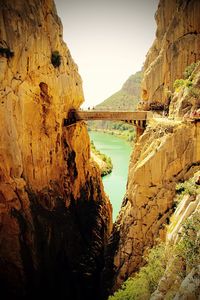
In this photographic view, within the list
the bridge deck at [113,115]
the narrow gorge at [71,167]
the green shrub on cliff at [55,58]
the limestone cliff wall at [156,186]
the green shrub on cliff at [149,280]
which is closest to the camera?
the green shrub on cliff at [149,280]

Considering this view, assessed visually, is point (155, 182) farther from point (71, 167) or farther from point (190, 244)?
point (71, 167)

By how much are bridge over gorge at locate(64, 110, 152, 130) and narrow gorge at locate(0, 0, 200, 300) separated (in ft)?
2.58

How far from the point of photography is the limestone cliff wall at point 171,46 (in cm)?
2641

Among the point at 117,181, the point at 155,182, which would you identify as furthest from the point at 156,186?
the point at 117,181

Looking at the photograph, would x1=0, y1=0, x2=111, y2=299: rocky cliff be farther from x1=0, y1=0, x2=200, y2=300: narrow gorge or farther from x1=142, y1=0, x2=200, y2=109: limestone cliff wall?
x1=142, y1=0, x2=200, y2=109: limestone cliff wall

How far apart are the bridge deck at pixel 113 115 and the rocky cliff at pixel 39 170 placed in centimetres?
146

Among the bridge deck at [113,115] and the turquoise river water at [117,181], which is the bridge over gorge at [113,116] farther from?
the turquoise river water at [117,181]

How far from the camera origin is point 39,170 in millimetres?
23125

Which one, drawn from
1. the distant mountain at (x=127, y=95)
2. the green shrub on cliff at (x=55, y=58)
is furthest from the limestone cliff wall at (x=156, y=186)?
the distant mountain at (x=127, y=95)

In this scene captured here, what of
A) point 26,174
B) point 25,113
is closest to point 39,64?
point 25,113

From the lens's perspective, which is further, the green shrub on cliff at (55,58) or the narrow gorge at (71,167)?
the green shrub on cliff at (55,58)

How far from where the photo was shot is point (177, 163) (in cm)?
1552

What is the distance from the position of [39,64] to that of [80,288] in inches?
691

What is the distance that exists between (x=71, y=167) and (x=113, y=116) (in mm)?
6630
